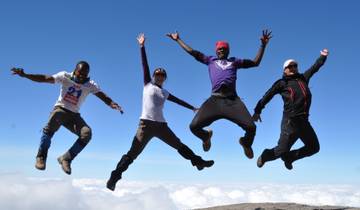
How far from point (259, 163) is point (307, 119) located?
1757mm

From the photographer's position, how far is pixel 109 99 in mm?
11898

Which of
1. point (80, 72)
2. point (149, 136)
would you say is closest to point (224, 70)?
point (149, 136)

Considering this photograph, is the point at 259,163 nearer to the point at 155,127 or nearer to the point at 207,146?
the point at 207,146

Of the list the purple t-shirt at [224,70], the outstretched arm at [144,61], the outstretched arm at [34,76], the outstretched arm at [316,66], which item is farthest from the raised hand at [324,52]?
the outstretched arm at [34,76]

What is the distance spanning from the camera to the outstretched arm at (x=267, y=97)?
37.0 ft

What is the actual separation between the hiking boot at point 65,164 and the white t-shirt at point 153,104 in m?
2.32

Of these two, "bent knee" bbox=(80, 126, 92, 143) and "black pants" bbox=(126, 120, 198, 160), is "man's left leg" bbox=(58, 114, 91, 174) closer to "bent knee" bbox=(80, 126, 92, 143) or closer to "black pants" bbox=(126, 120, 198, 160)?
"bent knee" bbox=(80, 126, 92, 143)

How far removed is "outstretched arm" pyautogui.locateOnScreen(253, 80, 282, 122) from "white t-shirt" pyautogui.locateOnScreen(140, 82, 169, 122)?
2.53 meters

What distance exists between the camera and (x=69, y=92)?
11.4 metres

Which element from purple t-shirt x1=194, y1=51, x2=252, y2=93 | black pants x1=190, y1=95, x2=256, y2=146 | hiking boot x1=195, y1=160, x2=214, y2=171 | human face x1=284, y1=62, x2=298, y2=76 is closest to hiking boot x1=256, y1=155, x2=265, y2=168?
black pants x1=190, y1=95, x2=256, y2=146

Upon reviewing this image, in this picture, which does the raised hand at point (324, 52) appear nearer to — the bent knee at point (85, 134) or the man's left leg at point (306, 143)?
the man's left leg at point (306, 143)

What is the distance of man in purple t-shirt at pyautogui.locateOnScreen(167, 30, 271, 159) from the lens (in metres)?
10.5

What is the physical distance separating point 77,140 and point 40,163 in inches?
44.2

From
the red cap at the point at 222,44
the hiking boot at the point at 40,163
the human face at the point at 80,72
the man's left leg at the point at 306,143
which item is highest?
the red cap at the point at 222,44
